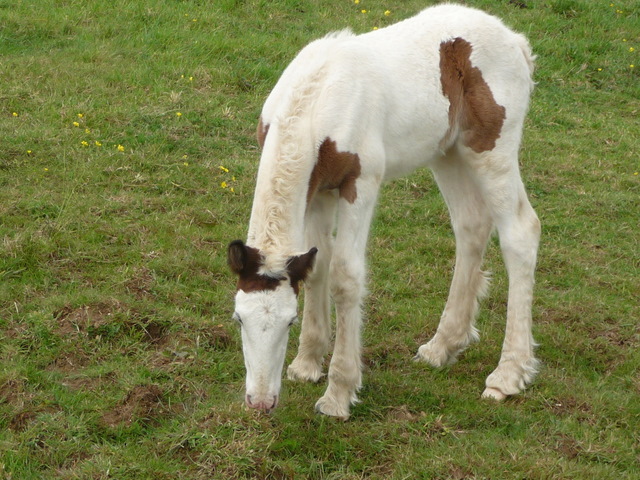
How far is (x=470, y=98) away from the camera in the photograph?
5.38 m

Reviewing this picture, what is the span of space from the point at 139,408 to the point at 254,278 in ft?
3.34

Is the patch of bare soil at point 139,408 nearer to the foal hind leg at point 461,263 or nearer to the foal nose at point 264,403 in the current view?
the foal nose at point 264,403

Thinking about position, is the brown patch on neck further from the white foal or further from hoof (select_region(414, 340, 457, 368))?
hoof (select_region(414, 340, 457, 368))

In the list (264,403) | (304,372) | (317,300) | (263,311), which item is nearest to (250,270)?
(263,311)

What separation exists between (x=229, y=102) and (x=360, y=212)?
14.7ft

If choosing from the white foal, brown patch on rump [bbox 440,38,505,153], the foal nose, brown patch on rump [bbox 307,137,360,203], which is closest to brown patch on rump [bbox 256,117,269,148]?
the white foal

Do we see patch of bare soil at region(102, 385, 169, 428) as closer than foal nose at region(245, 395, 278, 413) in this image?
No

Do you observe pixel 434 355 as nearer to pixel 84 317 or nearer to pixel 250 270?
pixel 250 270

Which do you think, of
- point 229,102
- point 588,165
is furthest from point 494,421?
point 229,102

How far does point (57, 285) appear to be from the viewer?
19.9 ft

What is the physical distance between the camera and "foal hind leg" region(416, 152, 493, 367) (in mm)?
5742

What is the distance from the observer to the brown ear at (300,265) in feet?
14.6

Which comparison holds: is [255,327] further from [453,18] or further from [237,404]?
[453,18]

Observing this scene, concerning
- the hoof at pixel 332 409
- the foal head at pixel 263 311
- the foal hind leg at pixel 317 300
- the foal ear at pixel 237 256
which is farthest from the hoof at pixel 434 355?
the foal ear at pixel 237 256
